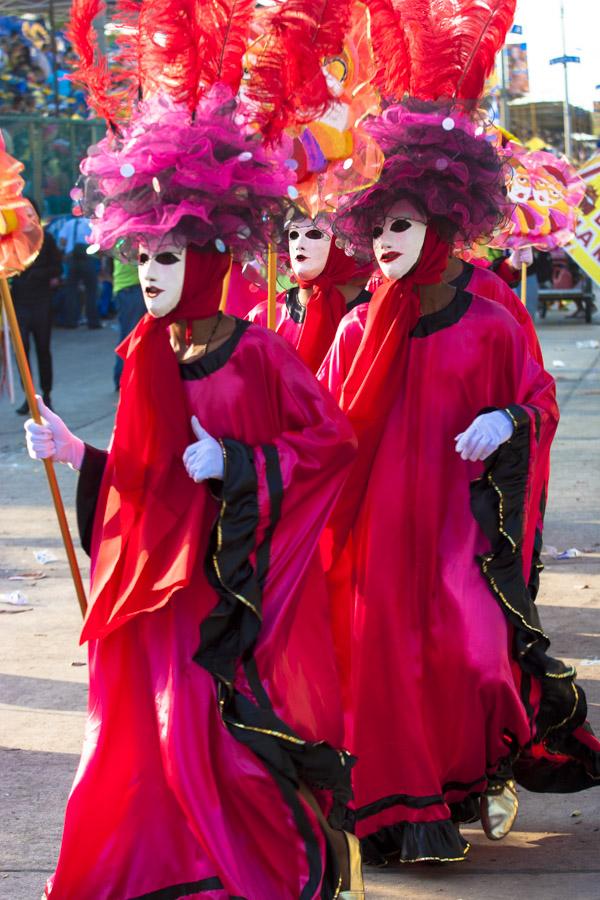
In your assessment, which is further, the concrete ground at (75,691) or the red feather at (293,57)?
the concrete ground at (75,691)

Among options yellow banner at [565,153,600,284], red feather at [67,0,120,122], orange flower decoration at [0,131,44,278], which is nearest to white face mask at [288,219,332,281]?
orange flower decoration at [0,131,44,278]

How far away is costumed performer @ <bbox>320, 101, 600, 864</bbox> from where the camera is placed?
182 inches

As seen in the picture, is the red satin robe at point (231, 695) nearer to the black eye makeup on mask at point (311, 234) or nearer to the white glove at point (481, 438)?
the white glove at point (481, 438)

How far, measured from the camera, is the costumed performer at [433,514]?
4625 millimetres

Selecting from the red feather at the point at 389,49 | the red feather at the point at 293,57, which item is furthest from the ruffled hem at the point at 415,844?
the red feather at the point at 389,49

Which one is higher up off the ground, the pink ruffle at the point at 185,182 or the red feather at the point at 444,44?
the red feather at the point at 444,44

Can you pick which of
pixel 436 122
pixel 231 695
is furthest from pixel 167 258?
pixel 436 122

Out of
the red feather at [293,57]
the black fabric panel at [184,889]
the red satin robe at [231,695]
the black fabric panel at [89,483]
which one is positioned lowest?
the black fabric panel at [184,889]

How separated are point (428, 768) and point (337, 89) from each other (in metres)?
1.97

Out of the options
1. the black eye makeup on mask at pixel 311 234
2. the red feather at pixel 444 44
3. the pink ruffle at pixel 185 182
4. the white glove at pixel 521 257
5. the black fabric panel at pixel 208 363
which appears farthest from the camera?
the white glove at pixel 521 257

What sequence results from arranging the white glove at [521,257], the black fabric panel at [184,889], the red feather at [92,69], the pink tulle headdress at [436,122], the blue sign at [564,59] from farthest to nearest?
the blue sign at [564,59], the white glove at [521,257], the pink tulle headdress at [436,122], the red feather at [92,69], the black fabric panel at [184,889]

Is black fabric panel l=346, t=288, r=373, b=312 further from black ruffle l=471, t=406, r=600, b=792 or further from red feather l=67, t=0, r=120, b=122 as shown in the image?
red feather l=67, t=0, r=120, b=122

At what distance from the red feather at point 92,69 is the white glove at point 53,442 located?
2.69 feet

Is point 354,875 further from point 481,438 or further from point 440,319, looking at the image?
point 440,319
